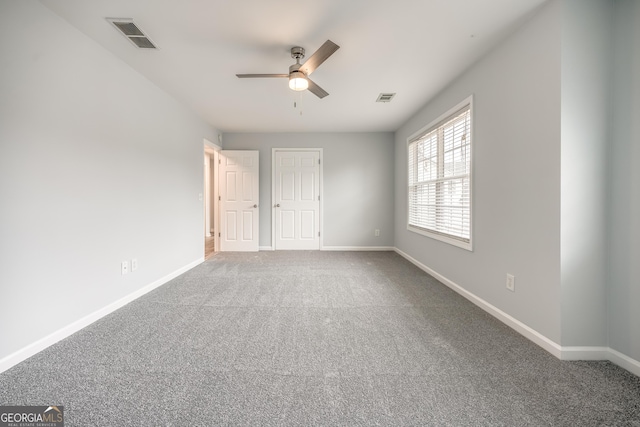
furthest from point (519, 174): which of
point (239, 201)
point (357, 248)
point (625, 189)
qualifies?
point (239, 201)

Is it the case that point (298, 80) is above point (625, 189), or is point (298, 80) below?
above

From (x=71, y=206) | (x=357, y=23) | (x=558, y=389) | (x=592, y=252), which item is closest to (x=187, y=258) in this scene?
(x=71, y=206)

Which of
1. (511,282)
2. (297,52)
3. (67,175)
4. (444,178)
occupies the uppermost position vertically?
(297,52)

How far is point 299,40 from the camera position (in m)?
2.20

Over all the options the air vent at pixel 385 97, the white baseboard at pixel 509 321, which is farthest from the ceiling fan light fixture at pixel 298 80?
the white baseboard at pixel 509 321

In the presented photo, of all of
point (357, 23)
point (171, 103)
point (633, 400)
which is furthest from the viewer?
point (171, 103)

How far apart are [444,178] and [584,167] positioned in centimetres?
155

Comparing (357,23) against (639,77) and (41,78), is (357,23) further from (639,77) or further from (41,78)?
(41,78)

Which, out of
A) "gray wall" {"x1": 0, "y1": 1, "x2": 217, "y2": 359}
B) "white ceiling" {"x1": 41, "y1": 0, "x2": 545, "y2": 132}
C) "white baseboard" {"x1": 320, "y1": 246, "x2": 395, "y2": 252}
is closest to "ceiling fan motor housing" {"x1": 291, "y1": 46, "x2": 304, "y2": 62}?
"white ceiling" {"x1": 41, "y1": 0, "x2": 545, "y2": 132}

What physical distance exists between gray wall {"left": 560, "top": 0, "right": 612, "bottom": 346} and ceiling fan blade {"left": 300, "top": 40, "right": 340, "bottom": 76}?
1.53 meters

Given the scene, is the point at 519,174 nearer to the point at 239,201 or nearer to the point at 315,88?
the point at 315,88

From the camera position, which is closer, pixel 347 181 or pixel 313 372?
pixel 313 372

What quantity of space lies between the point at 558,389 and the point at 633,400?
32 centimetres

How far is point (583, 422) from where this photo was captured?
3.92 feet
